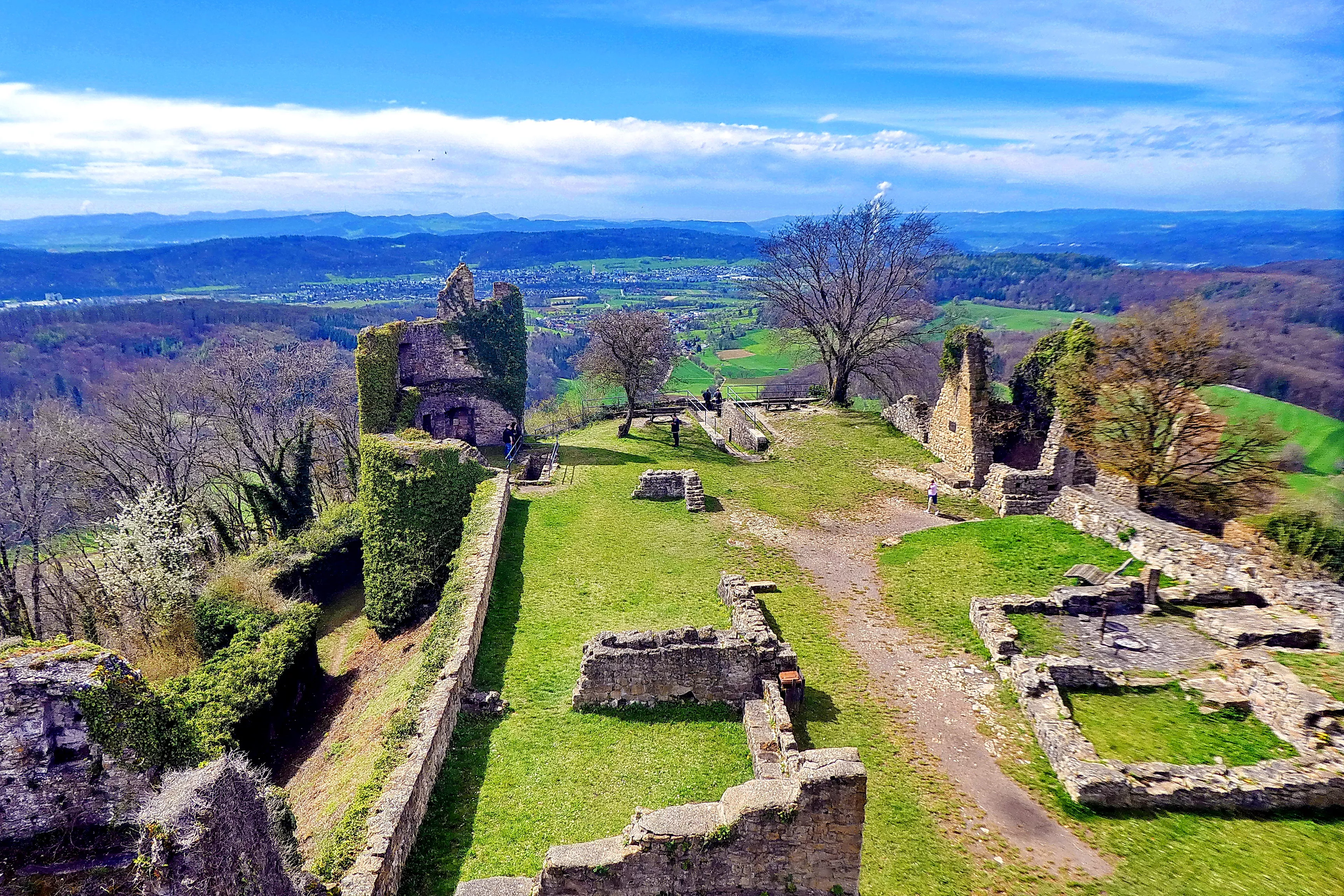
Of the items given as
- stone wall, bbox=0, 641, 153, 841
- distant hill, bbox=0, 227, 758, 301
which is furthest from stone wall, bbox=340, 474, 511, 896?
distant hill, bbox=0, 227, 758, 301

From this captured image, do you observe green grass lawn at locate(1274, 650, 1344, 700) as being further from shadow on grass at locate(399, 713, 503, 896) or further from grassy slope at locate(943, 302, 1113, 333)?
grassy slope at locate(943, 302, 1113, 333)

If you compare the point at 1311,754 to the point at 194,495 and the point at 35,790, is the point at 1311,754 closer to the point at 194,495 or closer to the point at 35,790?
the point at 35,790

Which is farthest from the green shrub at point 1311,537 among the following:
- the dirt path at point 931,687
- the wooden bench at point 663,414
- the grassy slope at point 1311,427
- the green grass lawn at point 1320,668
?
the wooden bench at point 663,414

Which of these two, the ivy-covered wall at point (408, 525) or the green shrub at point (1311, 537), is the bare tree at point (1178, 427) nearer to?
the green shrub at point (1311, 537)

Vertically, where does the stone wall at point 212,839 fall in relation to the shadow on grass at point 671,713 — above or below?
above

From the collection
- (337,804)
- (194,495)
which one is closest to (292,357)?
(194,495)
